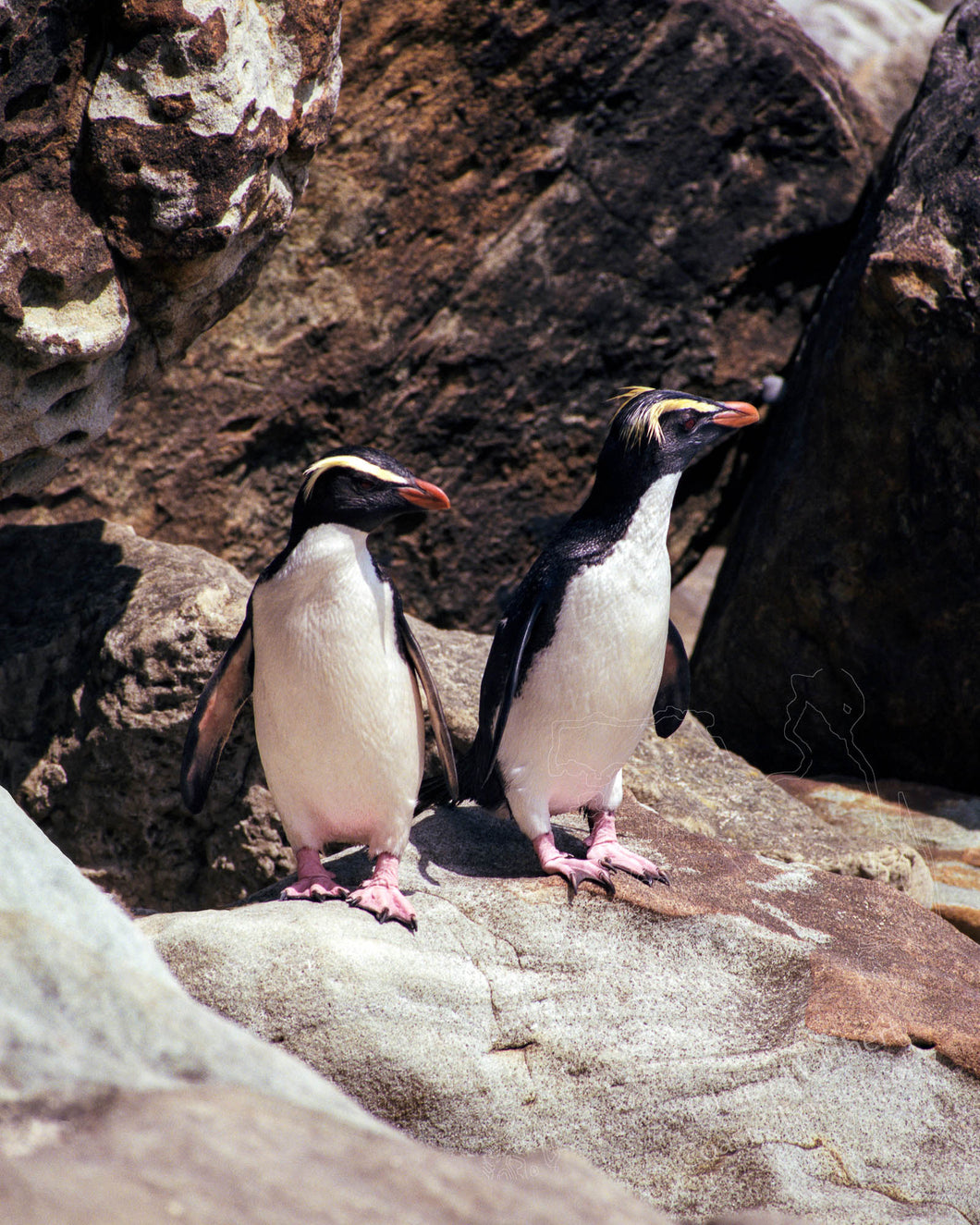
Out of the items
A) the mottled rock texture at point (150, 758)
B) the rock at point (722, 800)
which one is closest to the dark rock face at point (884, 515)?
the rock at point (722, 800)

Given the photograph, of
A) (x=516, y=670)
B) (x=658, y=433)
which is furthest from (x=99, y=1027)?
(x=658, y=433)

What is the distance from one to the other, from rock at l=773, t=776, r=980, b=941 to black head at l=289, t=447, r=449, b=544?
8.08ft

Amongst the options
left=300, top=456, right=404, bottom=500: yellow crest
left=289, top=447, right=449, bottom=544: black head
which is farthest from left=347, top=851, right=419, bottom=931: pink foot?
left=300, top=456, right=404, bottom=500: yellow crest

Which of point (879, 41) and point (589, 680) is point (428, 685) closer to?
point (589, 680)

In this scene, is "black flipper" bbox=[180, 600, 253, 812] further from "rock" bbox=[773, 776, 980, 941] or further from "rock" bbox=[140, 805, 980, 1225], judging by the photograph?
"rock" bbox=[773, 776, 980, 941]

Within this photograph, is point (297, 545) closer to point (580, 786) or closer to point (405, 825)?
point (405, 825)

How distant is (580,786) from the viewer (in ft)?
10.5

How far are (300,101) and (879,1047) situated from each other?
3.24 metres

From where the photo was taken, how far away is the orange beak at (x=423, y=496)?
9.28ft

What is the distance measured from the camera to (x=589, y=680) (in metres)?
3.06

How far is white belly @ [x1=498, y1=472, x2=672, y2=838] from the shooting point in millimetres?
3041

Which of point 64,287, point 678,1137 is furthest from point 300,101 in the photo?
point 678,1137

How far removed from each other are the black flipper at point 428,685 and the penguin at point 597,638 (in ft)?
0.37

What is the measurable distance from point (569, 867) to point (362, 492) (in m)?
1.16
